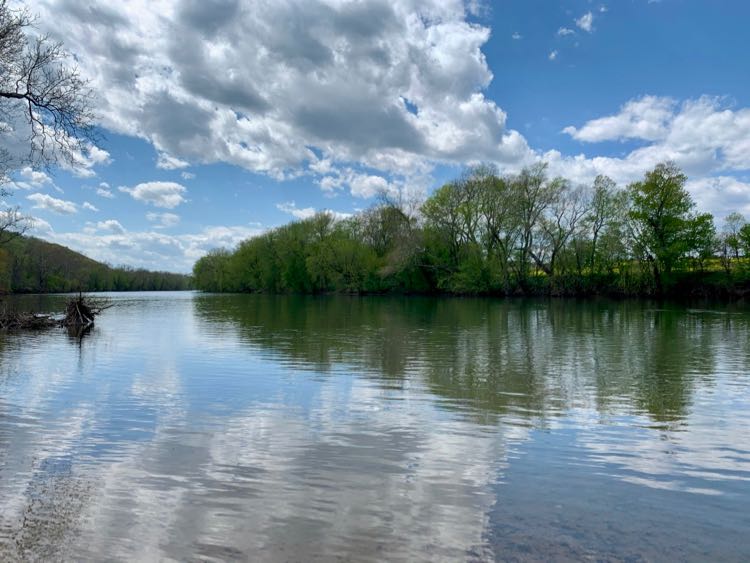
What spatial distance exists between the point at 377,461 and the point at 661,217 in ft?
237

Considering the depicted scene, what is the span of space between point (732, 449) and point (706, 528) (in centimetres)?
330

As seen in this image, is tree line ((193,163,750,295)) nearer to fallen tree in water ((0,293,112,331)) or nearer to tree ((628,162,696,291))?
tree ((628,162,696,291))

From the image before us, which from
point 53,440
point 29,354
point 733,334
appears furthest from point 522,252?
point 53,440

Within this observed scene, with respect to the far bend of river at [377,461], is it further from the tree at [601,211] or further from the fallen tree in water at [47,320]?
the tree at [601,211]

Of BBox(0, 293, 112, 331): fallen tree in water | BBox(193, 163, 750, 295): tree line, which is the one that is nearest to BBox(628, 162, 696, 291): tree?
BBox(193, 163, 750, 295): tree line

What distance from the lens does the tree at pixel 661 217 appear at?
6688 cm

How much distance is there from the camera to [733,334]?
78.3 feet

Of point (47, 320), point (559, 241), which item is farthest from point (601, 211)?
point (47, 320)

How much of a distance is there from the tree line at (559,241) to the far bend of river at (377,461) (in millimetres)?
57151

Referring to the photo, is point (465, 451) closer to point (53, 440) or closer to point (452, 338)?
point (53, 440)

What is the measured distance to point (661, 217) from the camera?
67.8 m

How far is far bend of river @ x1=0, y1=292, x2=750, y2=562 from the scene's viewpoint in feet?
15.7

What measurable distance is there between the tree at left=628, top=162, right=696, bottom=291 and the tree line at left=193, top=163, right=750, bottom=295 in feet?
0.43

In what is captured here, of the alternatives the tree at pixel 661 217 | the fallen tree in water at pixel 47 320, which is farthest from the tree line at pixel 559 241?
the fallen tree in water at pixel 47 320
